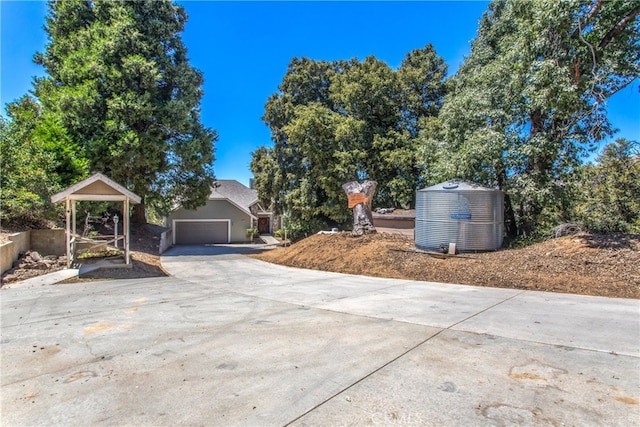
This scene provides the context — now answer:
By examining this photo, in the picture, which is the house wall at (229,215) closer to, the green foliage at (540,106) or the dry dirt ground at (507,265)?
the dry dirt ground at (507,265)

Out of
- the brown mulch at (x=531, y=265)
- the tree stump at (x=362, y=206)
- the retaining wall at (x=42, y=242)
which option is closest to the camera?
the brown mulch at (x=531, y=265)

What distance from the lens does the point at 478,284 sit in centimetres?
804

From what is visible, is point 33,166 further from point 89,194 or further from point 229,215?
point 229,215

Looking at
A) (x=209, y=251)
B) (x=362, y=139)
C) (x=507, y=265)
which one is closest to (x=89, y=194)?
(x=209, y=251)

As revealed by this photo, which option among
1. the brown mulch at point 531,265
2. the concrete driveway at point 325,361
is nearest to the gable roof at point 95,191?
the concrete driveway at point 325,361

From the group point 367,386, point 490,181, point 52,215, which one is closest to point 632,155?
point 490,181

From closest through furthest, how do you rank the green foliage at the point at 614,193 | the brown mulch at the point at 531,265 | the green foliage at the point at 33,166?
the brown mulch at the point at 531,265, the green foliage at the point at 614,193, the green foliage at the point at 33,166

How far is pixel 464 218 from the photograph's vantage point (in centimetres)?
1043

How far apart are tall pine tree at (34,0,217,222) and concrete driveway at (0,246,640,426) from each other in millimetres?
12402

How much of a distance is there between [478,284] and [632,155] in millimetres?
7911

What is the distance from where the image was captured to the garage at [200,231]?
1193 inches

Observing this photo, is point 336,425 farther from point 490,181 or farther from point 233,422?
point 490,181

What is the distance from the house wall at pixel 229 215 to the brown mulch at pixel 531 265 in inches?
821

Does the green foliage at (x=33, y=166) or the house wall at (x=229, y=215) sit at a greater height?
the green foliage at (x=33, y=166)
